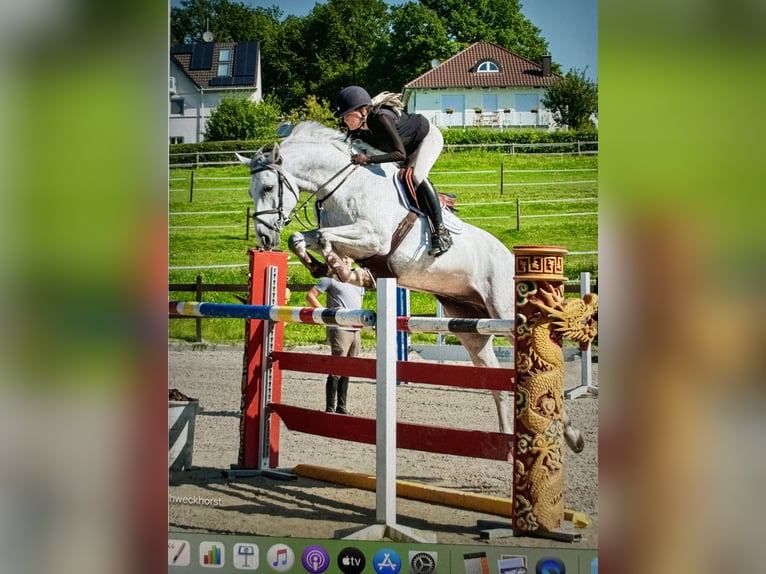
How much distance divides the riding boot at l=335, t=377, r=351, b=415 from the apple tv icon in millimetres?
374

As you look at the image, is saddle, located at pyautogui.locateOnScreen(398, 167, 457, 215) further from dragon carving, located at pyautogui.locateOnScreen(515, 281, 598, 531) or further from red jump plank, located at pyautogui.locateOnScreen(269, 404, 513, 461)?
red jump plank, located at pyautogui.locateOnScreen(269, 404, 513, 461)

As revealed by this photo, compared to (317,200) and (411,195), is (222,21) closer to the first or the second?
(317,200)

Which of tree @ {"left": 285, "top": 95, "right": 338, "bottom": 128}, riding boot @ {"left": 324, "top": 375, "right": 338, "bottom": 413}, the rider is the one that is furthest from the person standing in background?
tree @ {"left": 285, "top": 95, "right": 338, "bottom": 128}

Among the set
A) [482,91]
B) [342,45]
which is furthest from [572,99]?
[342,45]

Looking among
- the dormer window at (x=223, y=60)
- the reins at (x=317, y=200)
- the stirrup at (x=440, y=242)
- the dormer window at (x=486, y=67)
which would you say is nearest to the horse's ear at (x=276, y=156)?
the reins at (x=317, y=200)

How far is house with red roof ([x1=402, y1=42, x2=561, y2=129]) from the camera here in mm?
2348

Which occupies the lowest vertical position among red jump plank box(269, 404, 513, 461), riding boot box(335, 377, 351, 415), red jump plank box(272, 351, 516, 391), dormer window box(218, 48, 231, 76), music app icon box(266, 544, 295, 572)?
music app icon box(266, 544, 295, 572)

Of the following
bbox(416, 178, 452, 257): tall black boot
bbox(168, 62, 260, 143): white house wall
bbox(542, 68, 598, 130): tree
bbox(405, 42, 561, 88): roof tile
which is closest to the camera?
bbox(542, 68, 598, 130): tree

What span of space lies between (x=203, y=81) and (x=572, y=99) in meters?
1.00

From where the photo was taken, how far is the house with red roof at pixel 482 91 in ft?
7.70
